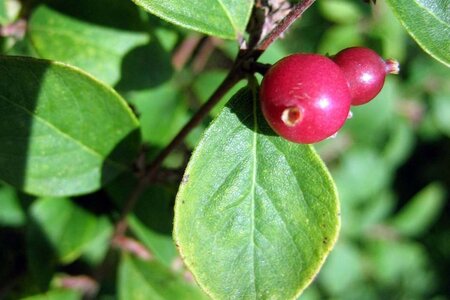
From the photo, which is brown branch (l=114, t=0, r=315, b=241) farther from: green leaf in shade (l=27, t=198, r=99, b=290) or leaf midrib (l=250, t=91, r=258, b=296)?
green leaf in shade (l=27, t=198, r=99, b=290)

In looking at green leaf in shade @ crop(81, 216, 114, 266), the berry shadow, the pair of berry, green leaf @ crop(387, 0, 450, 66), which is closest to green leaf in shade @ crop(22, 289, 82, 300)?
green leaf in shade @ crop(81, 216, 114, 266)

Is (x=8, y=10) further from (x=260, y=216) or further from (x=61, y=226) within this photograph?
(x=260, y=216)

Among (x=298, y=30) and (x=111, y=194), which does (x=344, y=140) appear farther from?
(x=111, y=194)

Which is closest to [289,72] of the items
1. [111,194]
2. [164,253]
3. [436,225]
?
[111,194]

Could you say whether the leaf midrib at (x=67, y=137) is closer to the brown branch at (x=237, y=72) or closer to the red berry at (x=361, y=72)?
the brown branch at (x=237, y=72)

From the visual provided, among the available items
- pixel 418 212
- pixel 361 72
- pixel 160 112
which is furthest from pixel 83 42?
pixel 418 212
